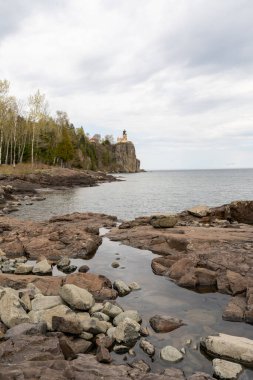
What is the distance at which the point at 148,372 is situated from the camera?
7.13m

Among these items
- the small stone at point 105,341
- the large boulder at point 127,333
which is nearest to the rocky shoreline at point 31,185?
the large boulder at point 127,333

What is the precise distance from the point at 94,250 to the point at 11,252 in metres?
4.34

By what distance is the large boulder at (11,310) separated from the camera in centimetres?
852

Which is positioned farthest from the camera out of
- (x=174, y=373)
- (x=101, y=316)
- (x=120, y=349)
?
(x=101, y=316)

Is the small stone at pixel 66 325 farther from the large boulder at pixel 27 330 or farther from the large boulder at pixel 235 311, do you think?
the large boulder at pixel 235 311

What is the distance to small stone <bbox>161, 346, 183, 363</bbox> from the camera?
765 cm

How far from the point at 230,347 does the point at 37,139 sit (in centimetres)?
8642

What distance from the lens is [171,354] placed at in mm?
7742

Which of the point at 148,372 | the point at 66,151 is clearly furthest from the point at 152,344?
the point at 66,151

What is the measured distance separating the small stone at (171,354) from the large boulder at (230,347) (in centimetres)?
75

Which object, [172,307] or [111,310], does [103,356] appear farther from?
[172,307]

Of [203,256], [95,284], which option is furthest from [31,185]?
[95,284]

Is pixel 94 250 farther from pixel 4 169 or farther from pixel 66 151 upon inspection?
pixel 66 151

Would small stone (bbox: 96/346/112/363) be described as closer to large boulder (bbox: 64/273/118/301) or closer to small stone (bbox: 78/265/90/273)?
large boulder (bbox: 64/273/118/301)
